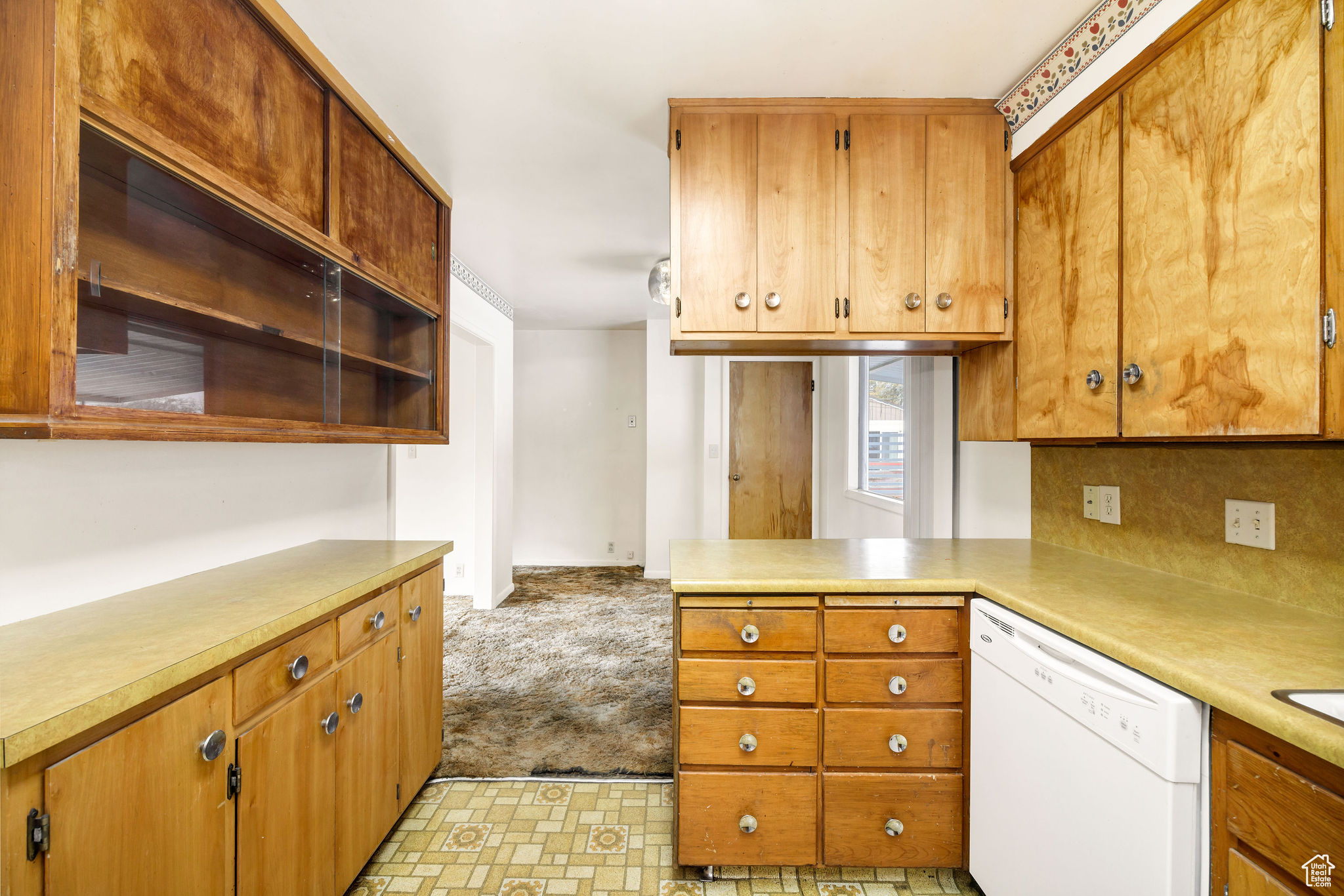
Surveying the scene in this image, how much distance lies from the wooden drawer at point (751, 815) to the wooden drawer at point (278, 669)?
98 cm

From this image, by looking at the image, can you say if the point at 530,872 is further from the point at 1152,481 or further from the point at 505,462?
the point at 505,462

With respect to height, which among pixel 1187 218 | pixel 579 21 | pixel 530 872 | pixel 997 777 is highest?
pixel 579 21

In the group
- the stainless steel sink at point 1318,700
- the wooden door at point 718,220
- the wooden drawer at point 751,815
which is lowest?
the wooden drawer at point 751,815

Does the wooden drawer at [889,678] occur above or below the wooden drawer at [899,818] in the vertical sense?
above

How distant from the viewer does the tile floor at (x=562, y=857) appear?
5.39 feet

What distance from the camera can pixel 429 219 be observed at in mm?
2389

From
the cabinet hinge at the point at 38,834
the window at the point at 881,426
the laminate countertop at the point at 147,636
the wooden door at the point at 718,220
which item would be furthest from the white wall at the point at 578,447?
the cabinet hinge at the point at 38,834

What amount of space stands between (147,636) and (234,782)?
321 mm

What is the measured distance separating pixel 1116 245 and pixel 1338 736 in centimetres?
113

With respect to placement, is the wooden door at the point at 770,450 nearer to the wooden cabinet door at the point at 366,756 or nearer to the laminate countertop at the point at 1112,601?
the laminate countertop at the point at 1112,601

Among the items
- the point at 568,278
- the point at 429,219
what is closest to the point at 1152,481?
the point at 429,219

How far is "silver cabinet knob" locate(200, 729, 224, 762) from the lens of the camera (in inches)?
40.9

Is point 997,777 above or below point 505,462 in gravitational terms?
below

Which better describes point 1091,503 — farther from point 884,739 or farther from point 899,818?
point 899,818
